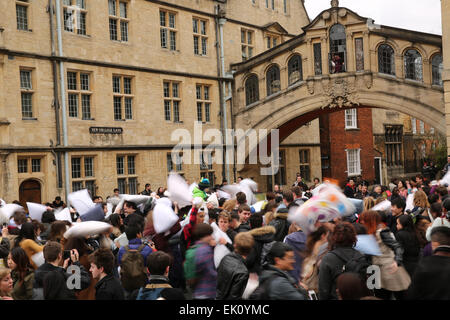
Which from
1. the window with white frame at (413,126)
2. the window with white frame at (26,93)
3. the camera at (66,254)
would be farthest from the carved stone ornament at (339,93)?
the window with white frame at (413,126)

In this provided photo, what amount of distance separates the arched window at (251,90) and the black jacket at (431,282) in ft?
73.6

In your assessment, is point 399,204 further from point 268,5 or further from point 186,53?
point 268,5

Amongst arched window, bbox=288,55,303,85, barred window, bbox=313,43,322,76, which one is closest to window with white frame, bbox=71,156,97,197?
arched window, bbox=288,55,303,85

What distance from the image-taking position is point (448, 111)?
60.8 ft

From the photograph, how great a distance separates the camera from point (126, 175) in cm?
2222

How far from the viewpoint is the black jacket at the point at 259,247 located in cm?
561

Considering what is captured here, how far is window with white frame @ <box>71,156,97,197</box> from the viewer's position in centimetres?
2036

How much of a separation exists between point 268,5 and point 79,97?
1359 cm

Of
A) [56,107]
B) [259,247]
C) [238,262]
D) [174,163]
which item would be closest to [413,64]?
[174,163]

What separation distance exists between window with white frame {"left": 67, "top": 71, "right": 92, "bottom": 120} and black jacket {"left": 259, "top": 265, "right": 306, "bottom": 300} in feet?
55.1

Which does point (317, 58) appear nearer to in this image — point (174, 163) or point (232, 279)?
point (174, 163)

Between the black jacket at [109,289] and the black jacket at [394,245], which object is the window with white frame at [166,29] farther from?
the black jacket at [109,289]

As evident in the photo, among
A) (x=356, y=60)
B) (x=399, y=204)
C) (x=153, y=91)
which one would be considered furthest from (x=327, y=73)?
(x=399, y=204)
